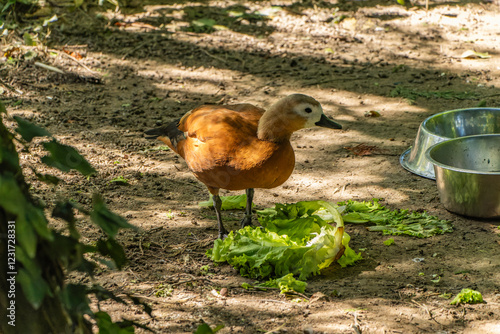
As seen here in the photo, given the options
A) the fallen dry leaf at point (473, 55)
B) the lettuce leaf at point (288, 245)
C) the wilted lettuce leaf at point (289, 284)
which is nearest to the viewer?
the wilted lettuce leaf at point (289, 284)

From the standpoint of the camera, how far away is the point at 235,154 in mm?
3412

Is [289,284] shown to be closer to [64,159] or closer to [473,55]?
[64,159]

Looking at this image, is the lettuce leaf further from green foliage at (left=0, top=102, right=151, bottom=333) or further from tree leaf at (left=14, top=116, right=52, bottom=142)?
tree leaf at (left=14, top=116, right=52, bottom=142)

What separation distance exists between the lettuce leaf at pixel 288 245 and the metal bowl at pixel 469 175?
37.1 inches

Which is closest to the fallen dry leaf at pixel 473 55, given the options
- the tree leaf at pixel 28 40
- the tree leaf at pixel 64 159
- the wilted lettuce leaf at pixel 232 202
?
the wilted lettuce leaf at pixel 232 202

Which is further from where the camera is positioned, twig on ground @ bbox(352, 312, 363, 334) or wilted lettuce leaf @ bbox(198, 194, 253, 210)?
wilted lettuce leaf @ bbox(198, 194, 253, 210)

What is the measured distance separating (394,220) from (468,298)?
3.44 feet

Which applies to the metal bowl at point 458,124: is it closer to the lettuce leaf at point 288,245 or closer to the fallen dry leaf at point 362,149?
the fallen dry leaf at point 362,149

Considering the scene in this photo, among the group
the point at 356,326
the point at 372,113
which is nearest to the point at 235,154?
the point at 356,326

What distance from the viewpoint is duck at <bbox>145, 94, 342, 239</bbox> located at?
340 centimetres

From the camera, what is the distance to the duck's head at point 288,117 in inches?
135

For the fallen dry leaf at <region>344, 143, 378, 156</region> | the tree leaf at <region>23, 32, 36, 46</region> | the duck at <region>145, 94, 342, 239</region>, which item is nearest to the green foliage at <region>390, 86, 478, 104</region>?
the fallen dry leaf at <region>344, 143, 378, 156</region>

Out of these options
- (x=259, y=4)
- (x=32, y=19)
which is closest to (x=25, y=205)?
(x=32, y=19)

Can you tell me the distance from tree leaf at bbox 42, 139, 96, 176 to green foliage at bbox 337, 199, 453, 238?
2.62 meters
